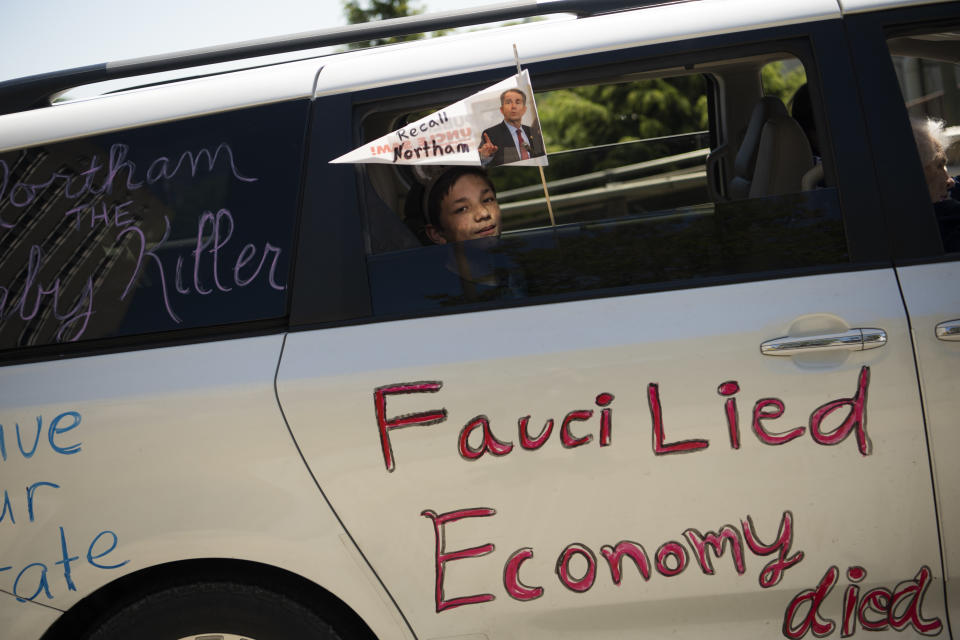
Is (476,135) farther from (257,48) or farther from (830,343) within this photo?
(830,343)

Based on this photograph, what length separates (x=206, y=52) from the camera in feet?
7.59

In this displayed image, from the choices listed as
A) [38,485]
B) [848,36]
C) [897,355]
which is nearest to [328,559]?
[38,485]

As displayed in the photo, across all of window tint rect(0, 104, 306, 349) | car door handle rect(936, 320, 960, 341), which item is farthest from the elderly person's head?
window tint rect(0, 104, 306, 349)

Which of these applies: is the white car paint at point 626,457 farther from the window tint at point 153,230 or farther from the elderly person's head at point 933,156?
the elderly person's head at point 933,156

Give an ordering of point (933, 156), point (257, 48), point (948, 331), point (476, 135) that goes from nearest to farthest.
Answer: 1. point (948, 331)
2. point (476, 135)
3. point (933, 156)
4. point (257, 48)

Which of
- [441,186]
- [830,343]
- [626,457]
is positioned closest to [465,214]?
[441,186]

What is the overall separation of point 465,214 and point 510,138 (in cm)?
42

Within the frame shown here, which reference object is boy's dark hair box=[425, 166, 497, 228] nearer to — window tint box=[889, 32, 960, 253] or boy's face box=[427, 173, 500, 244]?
boy's face box=[427, 173, 500, 244]

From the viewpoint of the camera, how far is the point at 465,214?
7.65 feet

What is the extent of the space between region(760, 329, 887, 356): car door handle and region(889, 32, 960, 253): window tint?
0.29 meters

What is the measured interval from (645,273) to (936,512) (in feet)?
2.72

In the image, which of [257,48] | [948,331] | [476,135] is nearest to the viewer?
[948,331]

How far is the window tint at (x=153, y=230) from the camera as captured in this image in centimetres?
197

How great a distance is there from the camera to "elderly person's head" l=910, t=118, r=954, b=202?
2066 mm
